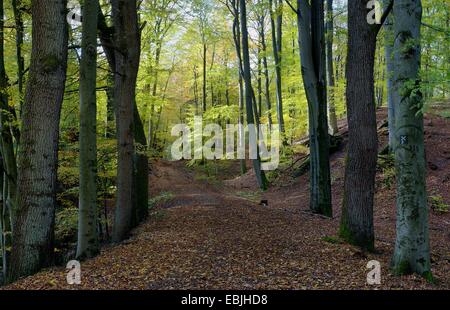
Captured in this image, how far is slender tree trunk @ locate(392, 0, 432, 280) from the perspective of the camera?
5.04 meters

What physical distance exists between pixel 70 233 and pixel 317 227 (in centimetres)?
742

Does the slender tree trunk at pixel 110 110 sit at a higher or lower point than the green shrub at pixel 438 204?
higher

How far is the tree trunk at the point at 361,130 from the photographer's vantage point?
6852 mm

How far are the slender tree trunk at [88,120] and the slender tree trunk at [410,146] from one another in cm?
468

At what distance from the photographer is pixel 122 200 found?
8406 millimetres

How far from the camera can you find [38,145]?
5730 mm

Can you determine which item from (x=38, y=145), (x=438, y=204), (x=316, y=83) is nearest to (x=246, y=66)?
(x=316, y=83)

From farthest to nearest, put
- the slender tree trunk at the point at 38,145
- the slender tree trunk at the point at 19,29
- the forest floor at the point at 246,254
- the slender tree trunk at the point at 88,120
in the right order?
the slender tree trunk at the point at 19,29 < the slender tree trunk at the point at 88,120 < the slender tree trunk at the point at 38,145 < the forest floor at the point at 246,254

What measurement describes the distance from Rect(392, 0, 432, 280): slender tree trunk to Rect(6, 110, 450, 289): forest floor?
1.31 feet

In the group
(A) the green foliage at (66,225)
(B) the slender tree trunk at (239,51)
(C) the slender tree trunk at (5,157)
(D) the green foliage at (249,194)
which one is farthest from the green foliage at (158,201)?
(B) the slender tree trunk at (239,51)

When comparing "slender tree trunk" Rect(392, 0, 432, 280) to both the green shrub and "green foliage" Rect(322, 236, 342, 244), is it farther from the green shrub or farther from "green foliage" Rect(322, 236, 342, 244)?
the green shrub

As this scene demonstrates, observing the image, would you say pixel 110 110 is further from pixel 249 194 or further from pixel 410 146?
pixel 249 194

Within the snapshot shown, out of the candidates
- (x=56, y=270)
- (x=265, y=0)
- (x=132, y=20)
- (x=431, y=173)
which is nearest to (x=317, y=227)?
(x=56, y=270)

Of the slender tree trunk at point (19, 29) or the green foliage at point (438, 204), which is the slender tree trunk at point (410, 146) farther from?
the slender tree trunk at point (19, 29)
